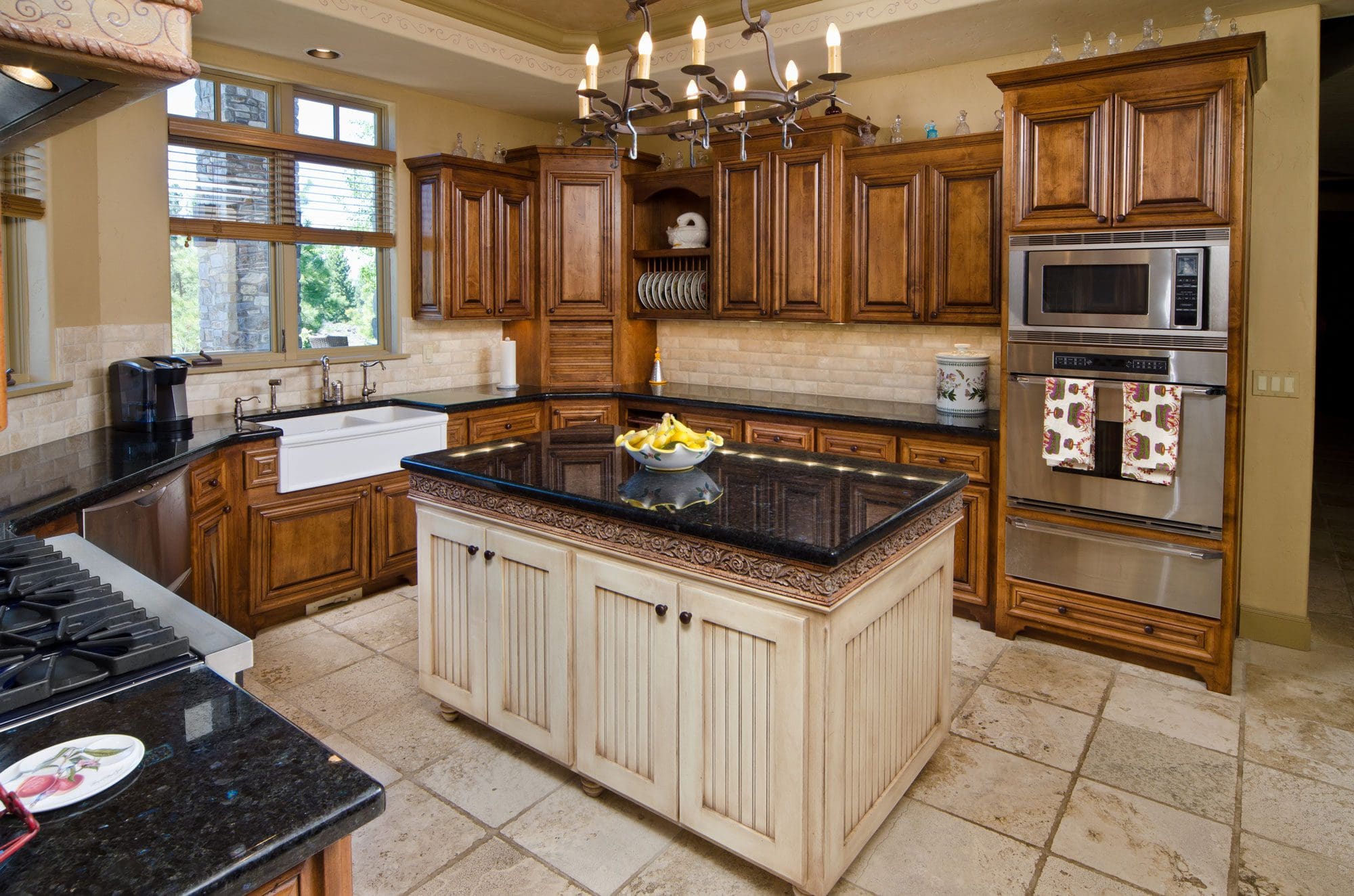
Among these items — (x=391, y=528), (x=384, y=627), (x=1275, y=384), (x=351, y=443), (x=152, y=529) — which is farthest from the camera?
(x=391, y=528)

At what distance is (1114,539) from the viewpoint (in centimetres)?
388

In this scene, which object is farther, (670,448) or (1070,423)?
(1070,423)

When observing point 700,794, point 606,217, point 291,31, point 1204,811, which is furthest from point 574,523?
point 606,217

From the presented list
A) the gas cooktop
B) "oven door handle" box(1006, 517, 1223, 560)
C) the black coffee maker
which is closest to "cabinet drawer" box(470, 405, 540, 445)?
the black coffee maker

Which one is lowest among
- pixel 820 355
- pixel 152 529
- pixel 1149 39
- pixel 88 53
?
pixel 152 529

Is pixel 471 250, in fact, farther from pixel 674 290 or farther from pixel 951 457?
pixel 951 457

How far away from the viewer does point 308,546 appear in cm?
440

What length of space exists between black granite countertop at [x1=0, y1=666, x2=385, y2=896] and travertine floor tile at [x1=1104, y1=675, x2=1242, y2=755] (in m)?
3.18

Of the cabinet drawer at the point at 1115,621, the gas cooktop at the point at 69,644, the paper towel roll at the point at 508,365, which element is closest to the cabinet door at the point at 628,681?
the gas cooktop at the point at 69,644

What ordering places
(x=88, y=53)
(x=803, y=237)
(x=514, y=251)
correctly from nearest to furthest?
(x=88, y=53)
(x=803, y=237)
(x=514, y=251)

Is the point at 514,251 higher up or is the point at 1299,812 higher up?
the point at 514,251

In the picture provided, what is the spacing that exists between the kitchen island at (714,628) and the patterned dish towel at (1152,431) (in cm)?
133

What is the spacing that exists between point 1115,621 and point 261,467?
13.1 feet

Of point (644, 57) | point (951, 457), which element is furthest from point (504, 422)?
point (644, 57)
